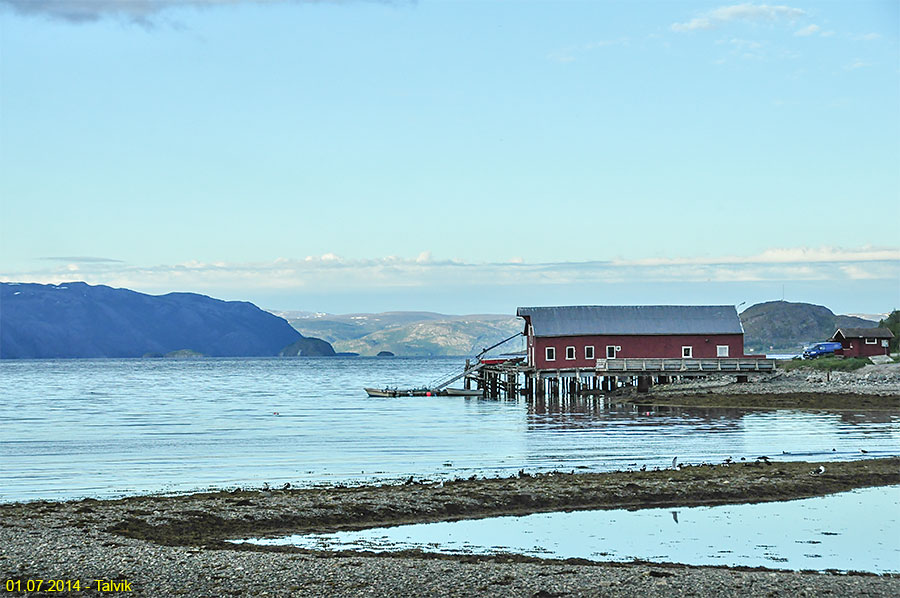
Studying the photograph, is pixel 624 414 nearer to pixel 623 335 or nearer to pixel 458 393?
pixel 623 335

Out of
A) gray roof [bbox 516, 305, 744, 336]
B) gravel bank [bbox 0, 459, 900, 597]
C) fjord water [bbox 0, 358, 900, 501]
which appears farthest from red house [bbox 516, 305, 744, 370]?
gravel bank [bbox 0, 459, 900, 597]

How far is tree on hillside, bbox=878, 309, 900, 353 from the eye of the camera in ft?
315

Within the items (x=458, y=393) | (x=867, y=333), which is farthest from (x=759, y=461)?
(x=867, y=333)

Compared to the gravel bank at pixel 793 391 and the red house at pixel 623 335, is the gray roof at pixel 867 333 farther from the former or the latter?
the red house at pixel 623 335

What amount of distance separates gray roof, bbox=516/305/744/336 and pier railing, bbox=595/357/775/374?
270cm

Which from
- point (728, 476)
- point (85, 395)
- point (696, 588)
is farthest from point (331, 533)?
point (85, 395)

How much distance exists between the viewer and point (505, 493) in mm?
24219

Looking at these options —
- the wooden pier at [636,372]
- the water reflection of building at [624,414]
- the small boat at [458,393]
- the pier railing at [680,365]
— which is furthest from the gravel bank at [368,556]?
the small boat at [458,393]

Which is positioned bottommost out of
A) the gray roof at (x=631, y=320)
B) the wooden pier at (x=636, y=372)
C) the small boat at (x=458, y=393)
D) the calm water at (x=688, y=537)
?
the calm water at (x=688, y=537)

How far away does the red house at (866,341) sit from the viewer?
86812mm

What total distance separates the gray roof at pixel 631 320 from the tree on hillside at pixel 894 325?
30.0 metres

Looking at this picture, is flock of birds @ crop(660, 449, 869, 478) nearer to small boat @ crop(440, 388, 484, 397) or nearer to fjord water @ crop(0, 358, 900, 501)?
fjord water @ crop(0, 358, 900, 501)

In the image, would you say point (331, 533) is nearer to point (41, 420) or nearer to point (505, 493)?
point (505, 493)

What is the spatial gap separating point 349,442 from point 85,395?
55660mm
